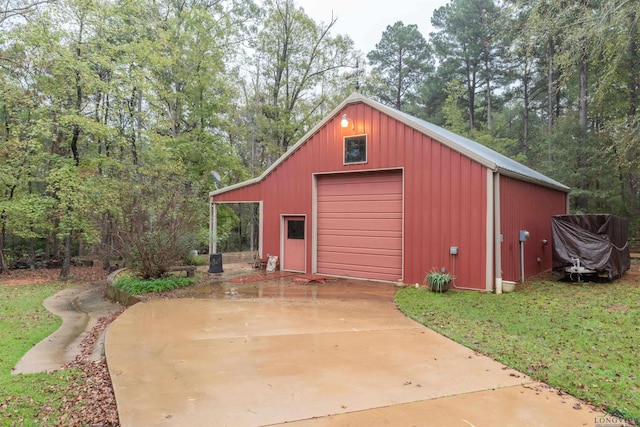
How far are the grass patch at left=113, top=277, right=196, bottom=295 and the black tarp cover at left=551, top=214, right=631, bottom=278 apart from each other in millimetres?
9442

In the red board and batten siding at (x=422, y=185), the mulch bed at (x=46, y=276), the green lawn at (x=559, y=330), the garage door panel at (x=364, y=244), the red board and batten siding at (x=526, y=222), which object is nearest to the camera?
the green lawn at (x=559, y=330)

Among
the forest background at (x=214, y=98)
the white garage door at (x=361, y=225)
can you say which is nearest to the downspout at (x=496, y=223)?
the white garage door at (x=361, y=225)

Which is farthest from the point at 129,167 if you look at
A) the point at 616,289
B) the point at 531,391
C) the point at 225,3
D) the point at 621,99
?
the point at 621,99

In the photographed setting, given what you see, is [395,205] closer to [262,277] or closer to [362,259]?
[362,259]

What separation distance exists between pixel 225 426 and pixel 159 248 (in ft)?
22.2

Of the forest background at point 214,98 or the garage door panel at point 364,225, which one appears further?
the forest background at point 214,98

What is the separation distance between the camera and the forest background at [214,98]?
10148 mm

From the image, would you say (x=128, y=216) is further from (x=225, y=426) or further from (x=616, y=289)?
(x=616, y=289)

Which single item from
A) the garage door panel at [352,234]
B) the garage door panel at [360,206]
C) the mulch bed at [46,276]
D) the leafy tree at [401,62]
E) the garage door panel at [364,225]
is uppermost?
the leafy tree at [401,62]

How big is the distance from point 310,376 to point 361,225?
647 centimetres

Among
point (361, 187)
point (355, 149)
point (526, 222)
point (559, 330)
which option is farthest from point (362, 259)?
point (559, 330)

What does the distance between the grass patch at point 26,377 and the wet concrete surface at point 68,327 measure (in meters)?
0.14

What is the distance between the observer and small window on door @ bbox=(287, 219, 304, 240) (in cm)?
1090

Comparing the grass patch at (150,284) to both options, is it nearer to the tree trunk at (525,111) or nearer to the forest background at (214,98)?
the forest background at (214,98)
